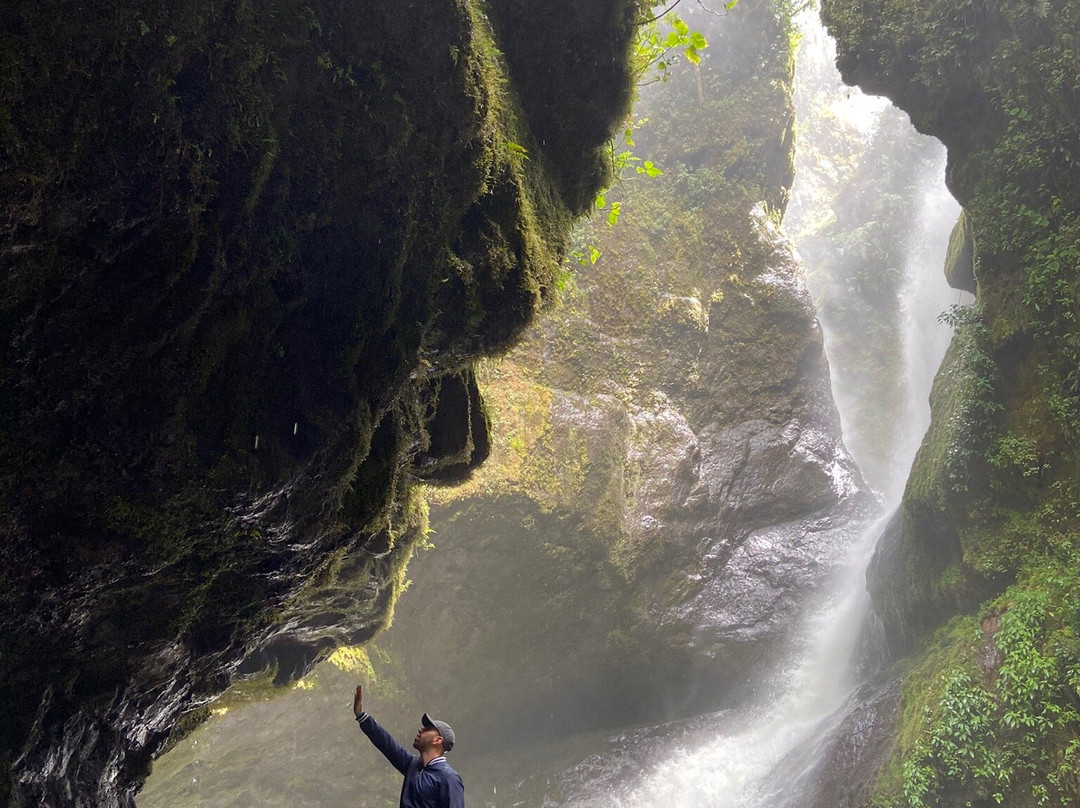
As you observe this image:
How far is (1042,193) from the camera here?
30.9ft

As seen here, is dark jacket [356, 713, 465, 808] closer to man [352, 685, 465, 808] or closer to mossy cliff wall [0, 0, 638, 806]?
man [352, 685, 465, 808]

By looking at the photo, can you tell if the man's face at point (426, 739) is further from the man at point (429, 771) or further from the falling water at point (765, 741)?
the falling water at point (765, 741)

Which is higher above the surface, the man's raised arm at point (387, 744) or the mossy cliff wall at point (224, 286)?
the mossy cliff wall at point (224, 286)

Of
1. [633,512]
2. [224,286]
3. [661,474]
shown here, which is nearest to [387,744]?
[224,286]

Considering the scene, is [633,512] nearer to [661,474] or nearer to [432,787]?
[661,474]

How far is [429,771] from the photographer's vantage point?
12.0ft

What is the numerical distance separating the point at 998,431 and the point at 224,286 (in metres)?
10.5

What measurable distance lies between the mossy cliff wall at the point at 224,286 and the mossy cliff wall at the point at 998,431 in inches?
296

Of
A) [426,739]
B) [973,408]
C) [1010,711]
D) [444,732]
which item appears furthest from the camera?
[973,408]

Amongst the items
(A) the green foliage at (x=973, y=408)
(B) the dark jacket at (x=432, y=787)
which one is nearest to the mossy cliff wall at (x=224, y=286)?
(B) the dark jacket at (x=432, y=787)

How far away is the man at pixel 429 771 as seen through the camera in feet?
11.7

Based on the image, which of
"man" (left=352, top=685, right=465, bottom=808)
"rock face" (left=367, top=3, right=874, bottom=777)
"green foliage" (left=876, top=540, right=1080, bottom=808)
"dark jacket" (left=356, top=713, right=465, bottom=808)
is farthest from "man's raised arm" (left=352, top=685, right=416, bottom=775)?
"rock face" (left=367, top=3, right=874, bottom=777)

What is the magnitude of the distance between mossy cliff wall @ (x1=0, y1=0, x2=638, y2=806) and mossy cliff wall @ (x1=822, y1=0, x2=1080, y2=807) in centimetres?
753

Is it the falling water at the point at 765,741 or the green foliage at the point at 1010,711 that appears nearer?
the green foliage at the point at 1010,711
